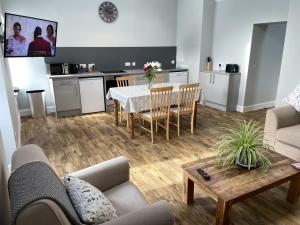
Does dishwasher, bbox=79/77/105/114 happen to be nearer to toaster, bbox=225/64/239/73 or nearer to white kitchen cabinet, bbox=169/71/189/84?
white kitchen cabinet, bbox=169/71/189/84

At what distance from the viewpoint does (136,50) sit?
600 centimetres

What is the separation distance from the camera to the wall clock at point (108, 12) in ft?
17.5

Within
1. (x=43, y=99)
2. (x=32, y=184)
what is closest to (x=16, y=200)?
(x=32, y=184)

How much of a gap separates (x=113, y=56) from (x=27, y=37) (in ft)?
9.46

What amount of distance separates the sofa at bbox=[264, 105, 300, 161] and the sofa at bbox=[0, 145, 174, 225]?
1.94 metres

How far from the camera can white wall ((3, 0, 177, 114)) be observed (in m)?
4.82

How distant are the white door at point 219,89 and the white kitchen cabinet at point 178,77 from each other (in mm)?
941

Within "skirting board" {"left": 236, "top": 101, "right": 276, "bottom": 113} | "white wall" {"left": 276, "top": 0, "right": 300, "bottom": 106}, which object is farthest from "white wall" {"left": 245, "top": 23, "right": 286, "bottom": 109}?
"white wall" {"left": 276, "top": 0, "right": 300, "bottom": 106}

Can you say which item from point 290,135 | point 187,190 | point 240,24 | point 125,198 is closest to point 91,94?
point 187,190

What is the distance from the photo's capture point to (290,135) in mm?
2758

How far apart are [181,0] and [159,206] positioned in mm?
6008

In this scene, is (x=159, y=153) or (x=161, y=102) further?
(x=161, y=102)

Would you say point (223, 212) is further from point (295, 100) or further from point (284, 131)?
point (295, 100)

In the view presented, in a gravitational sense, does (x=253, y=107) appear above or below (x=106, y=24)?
below
